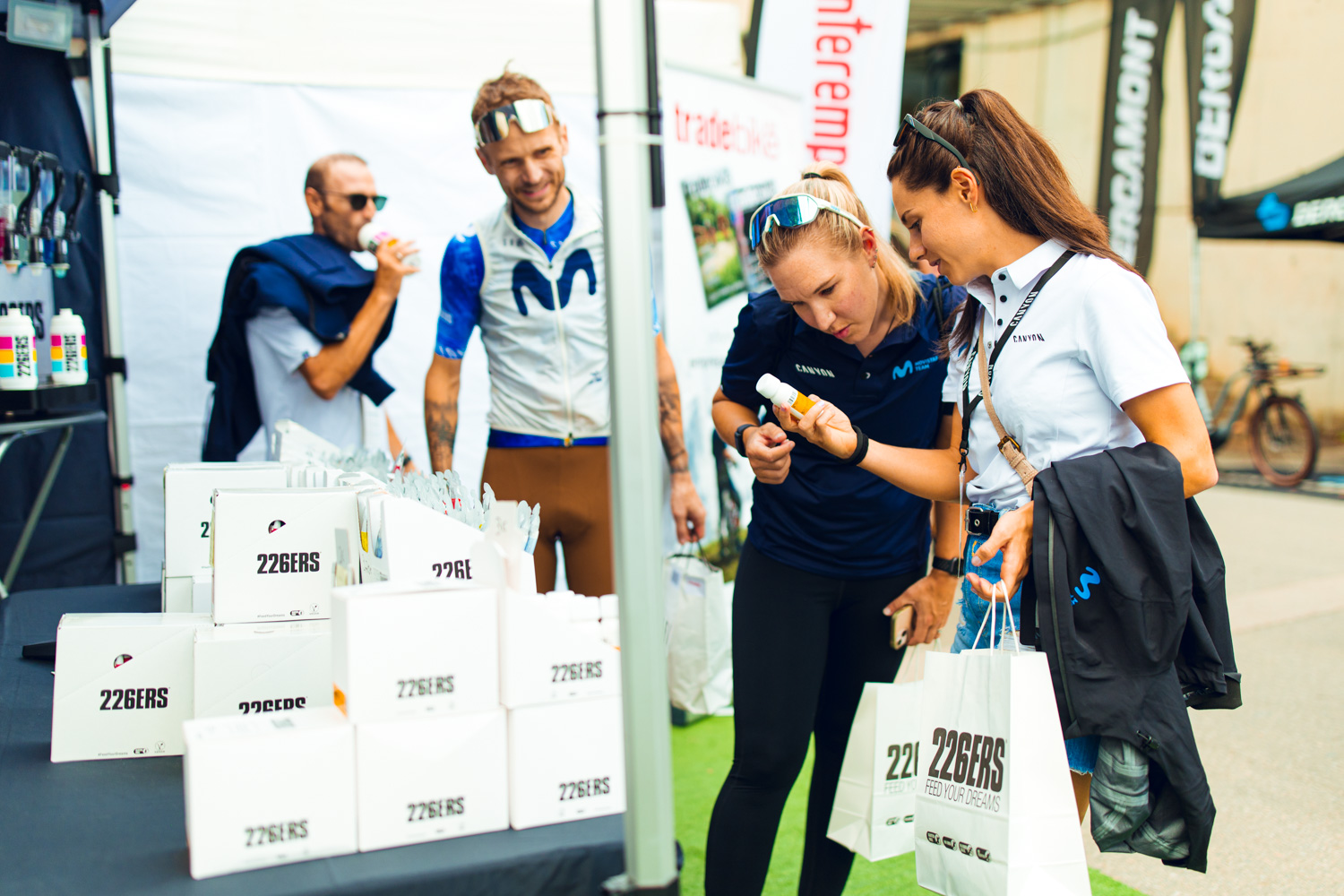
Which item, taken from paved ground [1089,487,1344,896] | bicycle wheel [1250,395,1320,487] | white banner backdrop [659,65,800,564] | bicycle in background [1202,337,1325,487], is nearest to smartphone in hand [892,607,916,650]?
paved ground [1089,487,1344,896]

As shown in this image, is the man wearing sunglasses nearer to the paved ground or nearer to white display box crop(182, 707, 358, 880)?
white display box crop(182, 707, 358, 880)

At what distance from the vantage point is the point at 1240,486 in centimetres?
838

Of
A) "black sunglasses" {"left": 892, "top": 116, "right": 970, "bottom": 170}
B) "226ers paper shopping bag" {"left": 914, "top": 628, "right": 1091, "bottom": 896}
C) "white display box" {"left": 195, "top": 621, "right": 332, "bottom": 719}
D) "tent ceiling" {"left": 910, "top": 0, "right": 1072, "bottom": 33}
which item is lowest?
"226ers paper shopping bag" {"left": 914, "top": 628, "right": 1091, "bottom": 896}

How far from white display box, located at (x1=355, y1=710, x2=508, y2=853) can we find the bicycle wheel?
855cm

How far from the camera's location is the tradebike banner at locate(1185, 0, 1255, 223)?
566cm

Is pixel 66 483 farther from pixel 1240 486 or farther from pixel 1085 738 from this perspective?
pixel 1240 486

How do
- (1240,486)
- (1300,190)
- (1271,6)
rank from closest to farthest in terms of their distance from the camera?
1. (1300,190)
2. (1240,486)
3. (1271,6)

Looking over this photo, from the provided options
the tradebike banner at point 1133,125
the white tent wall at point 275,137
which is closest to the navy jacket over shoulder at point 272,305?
the white tent wall at point 275,137

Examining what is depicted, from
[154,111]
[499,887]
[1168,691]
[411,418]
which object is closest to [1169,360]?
[1168,691]

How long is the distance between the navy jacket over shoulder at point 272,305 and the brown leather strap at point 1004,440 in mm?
1966

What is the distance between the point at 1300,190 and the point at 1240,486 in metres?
4.77

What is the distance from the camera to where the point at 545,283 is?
2.67 metres

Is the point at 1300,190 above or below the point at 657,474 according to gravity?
above

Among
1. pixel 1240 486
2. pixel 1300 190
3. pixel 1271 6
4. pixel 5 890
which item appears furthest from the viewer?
pixel 1271 6
